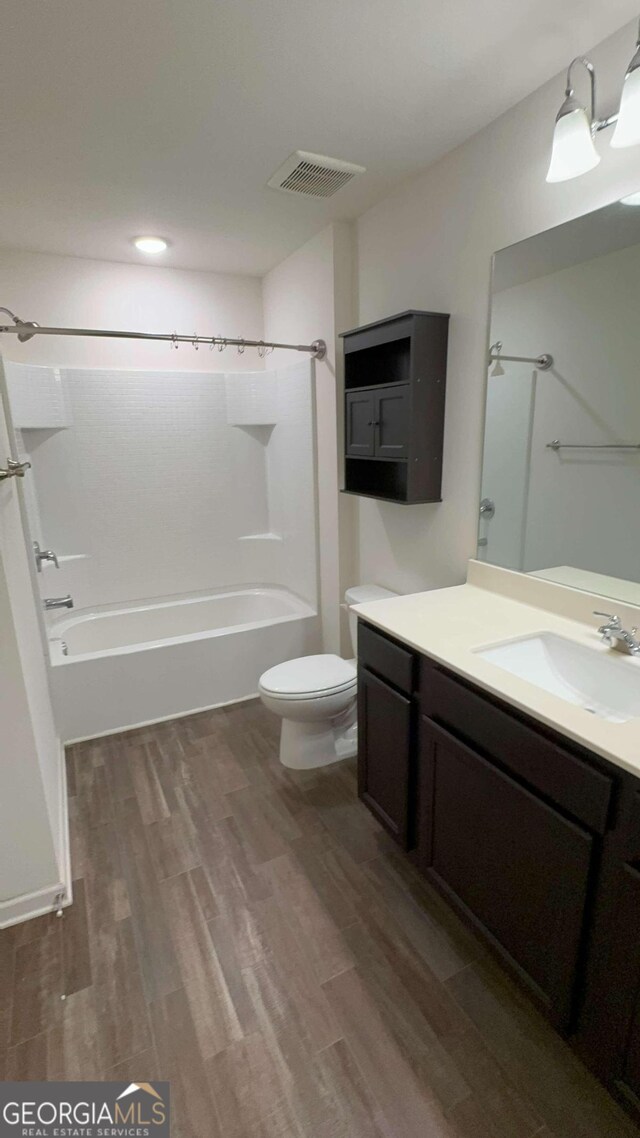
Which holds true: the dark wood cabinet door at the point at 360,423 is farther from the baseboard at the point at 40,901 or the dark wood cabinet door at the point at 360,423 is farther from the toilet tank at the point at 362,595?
the baseboard at the point at 40,901

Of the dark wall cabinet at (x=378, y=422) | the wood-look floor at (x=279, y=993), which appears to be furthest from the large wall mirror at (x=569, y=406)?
the wood-look floor at (x=279, y=993)

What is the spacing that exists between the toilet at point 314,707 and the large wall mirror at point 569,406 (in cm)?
68

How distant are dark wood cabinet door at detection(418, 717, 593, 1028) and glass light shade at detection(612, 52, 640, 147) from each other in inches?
58.3

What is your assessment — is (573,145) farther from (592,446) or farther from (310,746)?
(310,746)

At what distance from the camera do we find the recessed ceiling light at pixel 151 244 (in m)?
2.53

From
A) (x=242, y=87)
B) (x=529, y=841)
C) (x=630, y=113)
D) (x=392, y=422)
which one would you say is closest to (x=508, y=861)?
(x=529, y=841)

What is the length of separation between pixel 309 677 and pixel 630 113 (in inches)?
76.3

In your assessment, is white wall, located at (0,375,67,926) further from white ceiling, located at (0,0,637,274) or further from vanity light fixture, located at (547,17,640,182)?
vanity light fixture, located at (547,17,640,182)

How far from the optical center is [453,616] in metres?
1.64

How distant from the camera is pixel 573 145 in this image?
1.27m

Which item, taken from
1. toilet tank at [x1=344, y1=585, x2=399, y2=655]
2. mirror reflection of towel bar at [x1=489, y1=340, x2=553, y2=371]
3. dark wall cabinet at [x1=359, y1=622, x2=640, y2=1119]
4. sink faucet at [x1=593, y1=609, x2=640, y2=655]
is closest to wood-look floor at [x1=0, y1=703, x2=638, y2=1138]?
dark wall cabinet at [x1=359, y1=622, x2=640, y2=1119]

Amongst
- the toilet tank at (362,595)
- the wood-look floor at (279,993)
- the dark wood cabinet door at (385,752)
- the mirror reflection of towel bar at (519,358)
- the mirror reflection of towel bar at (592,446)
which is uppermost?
the mirror reflection of towel bar at (519,358)

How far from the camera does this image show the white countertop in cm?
99

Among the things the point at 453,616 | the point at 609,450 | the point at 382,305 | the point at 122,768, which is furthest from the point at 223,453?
the point at 609,450
